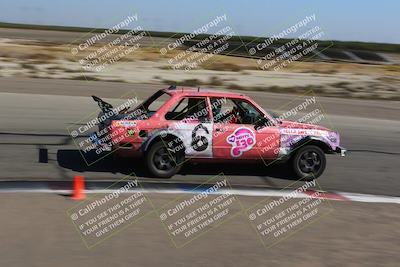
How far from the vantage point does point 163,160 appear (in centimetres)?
923

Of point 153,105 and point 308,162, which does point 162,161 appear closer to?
point 153,105

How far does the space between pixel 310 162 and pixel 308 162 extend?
0.12 feet

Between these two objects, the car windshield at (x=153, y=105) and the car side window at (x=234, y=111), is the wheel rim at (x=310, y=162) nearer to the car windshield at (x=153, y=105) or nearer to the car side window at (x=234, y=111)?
the car side window at (x=234, y=111)

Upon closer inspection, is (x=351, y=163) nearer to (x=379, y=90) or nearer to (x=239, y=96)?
(x=239, y=96)

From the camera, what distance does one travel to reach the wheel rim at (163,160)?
9141 mm

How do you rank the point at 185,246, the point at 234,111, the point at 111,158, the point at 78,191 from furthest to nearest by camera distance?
the point at 111,158, the point at 234,111, the point at 78,191, the point at 185,246

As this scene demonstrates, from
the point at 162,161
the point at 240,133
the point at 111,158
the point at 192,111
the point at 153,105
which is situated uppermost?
the point at 153,105

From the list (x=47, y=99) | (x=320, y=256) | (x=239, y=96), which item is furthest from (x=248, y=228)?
(x=47, y=99)

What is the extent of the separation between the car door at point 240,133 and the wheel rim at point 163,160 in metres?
0.77

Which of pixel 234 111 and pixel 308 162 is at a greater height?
pixel 234 111

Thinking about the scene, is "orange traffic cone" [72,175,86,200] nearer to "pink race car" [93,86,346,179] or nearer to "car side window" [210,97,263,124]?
"pink race car" [93,86,346,179]

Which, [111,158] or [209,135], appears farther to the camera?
[111,158]

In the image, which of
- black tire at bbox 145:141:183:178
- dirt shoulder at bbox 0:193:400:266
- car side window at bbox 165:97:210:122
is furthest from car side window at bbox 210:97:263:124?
dirt shoulder at bbox 0:193:400:266

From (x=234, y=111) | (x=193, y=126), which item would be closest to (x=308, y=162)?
(x=234, y=111)
